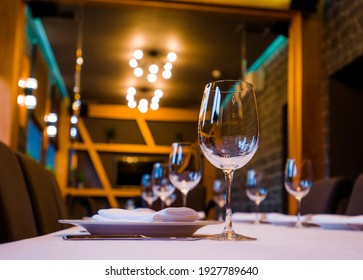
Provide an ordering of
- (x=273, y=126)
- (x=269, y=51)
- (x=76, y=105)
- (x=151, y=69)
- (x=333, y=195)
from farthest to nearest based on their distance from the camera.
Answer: (x=76, y=105) → (x=151, y=69) → (x=269, y=51) → (x=273, y=126) → (x=333, y=195)

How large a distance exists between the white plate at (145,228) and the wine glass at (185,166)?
283 millimetres

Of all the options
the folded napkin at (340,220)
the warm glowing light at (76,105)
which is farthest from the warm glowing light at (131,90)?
the folded napkin at (340,220)

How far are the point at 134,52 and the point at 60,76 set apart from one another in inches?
79.5

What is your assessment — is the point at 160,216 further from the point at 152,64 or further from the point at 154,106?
the point at 154,106

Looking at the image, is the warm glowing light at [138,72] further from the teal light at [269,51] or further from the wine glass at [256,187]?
the wine glass at [256,187]

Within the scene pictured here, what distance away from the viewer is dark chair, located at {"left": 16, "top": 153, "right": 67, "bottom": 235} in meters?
1.65

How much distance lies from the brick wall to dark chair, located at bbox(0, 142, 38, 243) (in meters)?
4.62

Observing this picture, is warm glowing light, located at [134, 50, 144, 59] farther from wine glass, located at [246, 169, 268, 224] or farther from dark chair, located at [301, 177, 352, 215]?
wine glass, located at [246, 169, 268, 224]

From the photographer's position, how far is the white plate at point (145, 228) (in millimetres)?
814

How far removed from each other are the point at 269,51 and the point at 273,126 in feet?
3.18

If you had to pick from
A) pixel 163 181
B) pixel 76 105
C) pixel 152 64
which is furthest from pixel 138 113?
pixel 163 181

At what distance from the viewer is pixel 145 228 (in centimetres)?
84

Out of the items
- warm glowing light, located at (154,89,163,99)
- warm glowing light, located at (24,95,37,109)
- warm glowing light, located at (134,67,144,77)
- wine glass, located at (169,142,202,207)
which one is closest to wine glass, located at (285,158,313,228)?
wine glass, located at (169,142,202,207)
